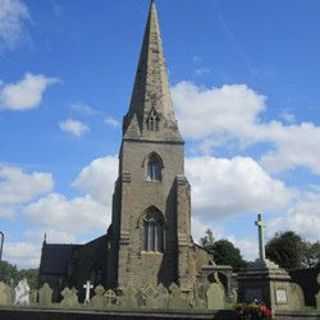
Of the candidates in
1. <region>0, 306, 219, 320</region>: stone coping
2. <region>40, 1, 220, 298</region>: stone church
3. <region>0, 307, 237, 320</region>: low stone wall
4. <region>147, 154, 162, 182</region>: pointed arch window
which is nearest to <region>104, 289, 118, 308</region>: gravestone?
<region>0, 306, 219, 320</region>: stone coping

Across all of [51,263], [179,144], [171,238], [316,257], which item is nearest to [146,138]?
[179,144]

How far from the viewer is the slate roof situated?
45.7m

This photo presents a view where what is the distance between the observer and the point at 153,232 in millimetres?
34375

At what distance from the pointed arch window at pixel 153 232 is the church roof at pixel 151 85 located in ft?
25.2

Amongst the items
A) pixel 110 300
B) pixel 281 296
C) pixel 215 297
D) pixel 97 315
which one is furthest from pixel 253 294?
pixel 110 300

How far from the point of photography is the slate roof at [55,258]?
45709mm

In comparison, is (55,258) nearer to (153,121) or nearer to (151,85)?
(153,121)

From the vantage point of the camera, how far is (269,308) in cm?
1388

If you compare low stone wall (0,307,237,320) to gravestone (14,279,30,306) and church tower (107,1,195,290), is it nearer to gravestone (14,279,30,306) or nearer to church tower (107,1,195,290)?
gravestone (14,279,30,306)

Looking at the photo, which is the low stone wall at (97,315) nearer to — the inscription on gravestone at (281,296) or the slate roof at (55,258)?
the inscription on gravestone at (281,296)

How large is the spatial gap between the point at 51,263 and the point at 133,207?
1711 centimetres

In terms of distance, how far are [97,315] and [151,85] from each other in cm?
2572

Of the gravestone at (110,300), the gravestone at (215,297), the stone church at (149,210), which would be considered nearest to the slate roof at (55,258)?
the stone church at (149,210)

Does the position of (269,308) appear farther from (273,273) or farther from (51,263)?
(51,263)
